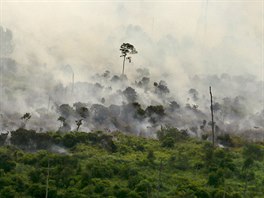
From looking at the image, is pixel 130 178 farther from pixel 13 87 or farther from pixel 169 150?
pixel 13 87

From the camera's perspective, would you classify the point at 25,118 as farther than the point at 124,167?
Yes

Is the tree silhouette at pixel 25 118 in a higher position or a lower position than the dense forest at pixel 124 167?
higher

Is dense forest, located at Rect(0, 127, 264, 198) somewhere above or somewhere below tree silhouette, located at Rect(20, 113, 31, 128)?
below

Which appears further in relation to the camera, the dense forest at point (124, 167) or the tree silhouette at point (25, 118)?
the tree silhouette at point (25, 118)

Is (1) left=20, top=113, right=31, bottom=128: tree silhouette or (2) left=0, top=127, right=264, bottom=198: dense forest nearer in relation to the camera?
(2) left=0, top=127, right=264, bottom=198: dense forest

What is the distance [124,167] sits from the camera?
10856cm

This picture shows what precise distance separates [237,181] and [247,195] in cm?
1005

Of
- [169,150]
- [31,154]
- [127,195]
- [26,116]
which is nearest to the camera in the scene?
[127,195]

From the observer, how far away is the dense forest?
94.9m

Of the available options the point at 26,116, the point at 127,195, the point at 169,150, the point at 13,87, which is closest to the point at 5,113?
the point at 26,116

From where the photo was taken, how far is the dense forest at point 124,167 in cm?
9488


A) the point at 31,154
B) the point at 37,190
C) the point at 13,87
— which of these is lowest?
the point at 37,190

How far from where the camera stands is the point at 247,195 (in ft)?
318

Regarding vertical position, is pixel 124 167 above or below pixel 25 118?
below
